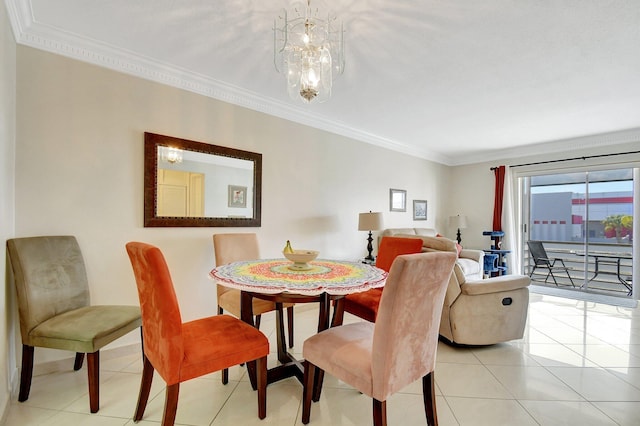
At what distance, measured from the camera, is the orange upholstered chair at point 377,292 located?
2.26 meters

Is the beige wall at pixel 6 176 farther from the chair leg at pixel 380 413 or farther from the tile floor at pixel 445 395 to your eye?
the chair leg at pixel 380 413

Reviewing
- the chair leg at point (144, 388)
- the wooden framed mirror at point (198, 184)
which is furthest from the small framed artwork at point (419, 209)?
the chair leg at point (144, 388)

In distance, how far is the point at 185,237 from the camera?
8.95 feet

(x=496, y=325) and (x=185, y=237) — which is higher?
(x=185, y=237)

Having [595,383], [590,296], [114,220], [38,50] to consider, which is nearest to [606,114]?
[590,296]

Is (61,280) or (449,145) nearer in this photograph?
(61,280)

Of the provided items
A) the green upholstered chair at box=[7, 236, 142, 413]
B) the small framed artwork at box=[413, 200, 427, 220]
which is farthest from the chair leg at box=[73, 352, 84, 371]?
the small framed artwork at box=[413, 200, 427, 220]

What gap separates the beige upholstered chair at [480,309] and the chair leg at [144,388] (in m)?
2.28

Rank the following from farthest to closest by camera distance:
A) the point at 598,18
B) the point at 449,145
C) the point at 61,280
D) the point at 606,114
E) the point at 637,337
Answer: the point at 449,145, the point at 606,114, the point at 637,337, the point at 61,280, the point at 598,18

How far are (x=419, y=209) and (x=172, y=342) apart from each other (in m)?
4.99

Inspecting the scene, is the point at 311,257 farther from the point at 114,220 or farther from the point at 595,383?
the point at 595,383

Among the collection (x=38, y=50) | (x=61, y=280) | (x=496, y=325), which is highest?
(x=38, y=50)

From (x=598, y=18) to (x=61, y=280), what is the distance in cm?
395

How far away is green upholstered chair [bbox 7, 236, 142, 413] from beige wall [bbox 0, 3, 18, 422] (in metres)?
0.09
